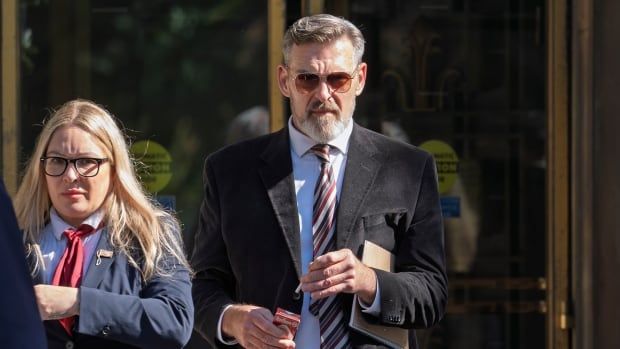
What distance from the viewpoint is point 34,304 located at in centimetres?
205

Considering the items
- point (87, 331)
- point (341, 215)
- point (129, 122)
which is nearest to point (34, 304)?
point (87, 331)

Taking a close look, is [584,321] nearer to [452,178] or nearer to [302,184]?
[452,178]

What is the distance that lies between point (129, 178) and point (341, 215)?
26.9 inches

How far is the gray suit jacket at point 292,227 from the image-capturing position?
12.0ft

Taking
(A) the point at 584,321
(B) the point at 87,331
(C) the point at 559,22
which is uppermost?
(C) the point at 559,22

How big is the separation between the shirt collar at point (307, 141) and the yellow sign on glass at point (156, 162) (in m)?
2.52

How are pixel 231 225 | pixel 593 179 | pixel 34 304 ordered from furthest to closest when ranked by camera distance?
1. pixel 593 179
2. pixel 231 225
3. pixel 34 304

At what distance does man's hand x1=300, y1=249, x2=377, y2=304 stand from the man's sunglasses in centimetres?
54

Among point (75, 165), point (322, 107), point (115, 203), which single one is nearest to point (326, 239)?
point (322, 107)

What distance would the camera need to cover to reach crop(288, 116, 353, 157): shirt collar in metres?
3.79

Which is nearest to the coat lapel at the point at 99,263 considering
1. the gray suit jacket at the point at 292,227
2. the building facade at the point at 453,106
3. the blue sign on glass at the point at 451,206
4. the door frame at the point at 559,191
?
the gray suit jacket at the point at 292,227

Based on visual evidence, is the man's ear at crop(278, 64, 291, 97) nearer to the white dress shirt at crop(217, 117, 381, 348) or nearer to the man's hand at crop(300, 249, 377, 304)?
the white dress shirt at crop(217, 117, 381, 348)

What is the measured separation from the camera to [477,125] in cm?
639

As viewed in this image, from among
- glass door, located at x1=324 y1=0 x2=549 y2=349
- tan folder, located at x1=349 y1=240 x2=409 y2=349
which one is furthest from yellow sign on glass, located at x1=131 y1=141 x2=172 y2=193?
tan folder, located at x1=349 y1=240 x2=409 y2=349
